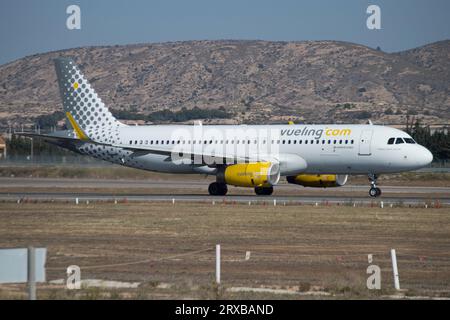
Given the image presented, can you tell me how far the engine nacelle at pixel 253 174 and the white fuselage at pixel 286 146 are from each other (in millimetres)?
1718

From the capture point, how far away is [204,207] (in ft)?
157

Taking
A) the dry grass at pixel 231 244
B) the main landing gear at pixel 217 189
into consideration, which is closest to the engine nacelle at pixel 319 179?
the main landing gear at pixel 217 189

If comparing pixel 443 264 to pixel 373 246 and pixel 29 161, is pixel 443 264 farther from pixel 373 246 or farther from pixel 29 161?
pixel 29 161

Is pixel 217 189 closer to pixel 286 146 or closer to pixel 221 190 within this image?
pixel 221 190

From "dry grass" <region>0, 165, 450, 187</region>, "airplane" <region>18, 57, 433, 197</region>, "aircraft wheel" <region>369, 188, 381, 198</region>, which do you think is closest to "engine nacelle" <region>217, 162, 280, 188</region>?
"airplane" <region>18, 57, 433, 197</region>

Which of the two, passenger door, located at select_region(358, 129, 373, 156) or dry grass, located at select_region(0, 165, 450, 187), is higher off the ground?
passenger door, located at select_region(358, 129, 373, 156)

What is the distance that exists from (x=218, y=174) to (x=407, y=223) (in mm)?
18605

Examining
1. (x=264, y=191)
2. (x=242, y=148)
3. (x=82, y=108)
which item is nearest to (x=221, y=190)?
(x=264, y=191)

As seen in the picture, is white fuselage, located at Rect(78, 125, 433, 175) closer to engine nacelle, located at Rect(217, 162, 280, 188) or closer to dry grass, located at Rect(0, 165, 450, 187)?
engine nacelle, located at Rect(217, 162, 280, 188)

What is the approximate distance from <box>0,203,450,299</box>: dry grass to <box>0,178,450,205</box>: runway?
4709 millimetres

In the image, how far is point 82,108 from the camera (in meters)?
62.6

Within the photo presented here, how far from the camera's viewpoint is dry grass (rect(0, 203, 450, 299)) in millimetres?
23953
